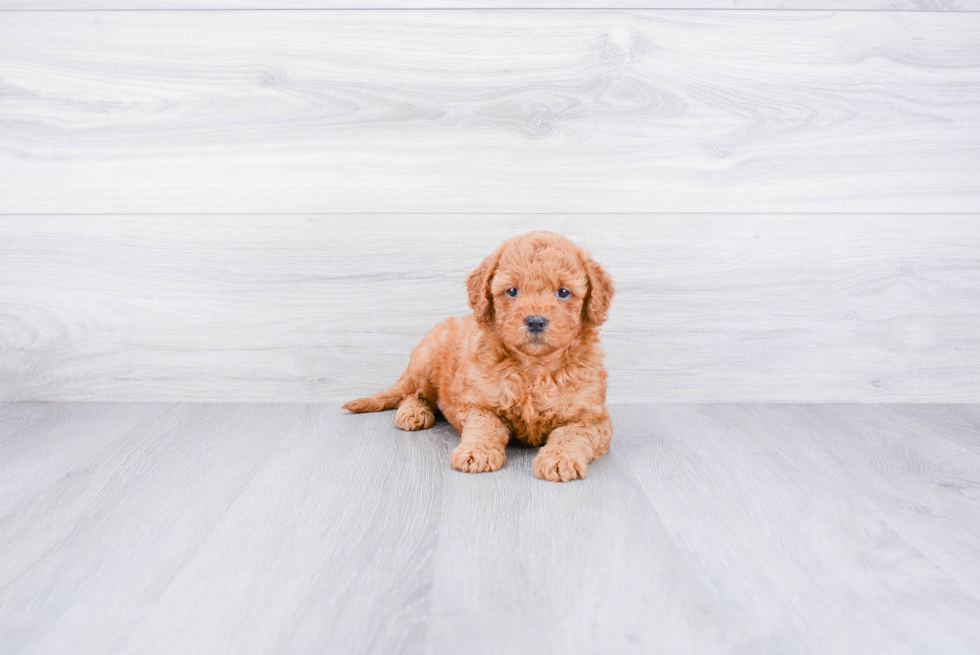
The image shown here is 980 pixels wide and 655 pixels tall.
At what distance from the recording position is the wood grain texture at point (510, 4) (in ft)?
6.94

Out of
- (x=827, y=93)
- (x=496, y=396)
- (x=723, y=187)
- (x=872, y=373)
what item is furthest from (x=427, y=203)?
(x=872, y=373)

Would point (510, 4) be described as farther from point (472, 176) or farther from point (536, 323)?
point (536, 323)

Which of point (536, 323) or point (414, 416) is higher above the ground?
point (536, 323)

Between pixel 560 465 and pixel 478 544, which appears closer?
pixel 478 544

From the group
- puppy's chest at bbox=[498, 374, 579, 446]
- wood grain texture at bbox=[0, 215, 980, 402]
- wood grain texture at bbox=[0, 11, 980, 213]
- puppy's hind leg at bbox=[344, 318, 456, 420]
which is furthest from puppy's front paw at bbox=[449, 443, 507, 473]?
wood grain texture at bbox=[0, 11, 980, 213]

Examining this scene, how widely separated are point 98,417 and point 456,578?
152 centimetres

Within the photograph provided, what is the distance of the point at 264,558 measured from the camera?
1155mm

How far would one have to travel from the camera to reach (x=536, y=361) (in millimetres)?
1683

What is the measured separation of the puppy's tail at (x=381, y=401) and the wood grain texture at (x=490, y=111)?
589 mm

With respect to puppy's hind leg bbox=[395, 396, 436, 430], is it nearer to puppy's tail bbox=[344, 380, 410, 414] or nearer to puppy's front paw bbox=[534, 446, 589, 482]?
puppy's tail bbox=[344, 380, 410, 414]

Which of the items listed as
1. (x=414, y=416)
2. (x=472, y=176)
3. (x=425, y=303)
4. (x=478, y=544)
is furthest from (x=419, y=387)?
(x=478, y=544)

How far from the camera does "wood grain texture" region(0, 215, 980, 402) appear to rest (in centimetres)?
219

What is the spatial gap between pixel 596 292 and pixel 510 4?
106 cm

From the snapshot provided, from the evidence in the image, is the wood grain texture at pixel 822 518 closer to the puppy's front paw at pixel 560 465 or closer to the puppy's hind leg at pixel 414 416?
the puppy's front paw at pixel 560 465
